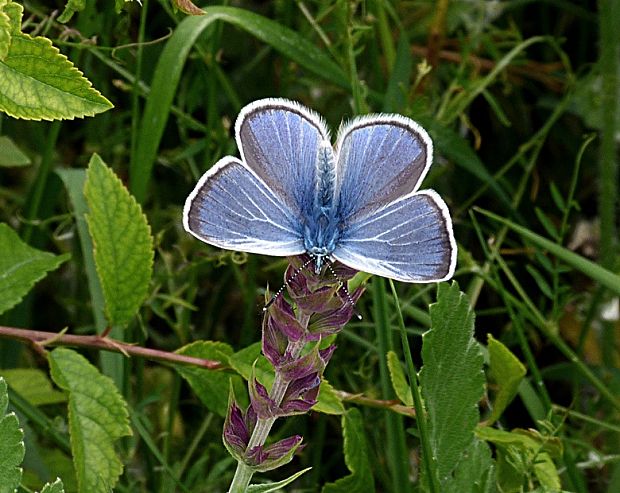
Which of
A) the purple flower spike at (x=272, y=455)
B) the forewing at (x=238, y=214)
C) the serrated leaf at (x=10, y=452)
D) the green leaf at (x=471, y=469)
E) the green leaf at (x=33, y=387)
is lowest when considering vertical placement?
the green leaf at (x=33, y=387)

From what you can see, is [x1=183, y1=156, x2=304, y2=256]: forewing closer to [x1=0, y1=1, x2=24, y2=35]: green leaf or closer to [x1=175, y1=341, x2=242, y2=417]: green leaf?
[x1=0, y1=1, x2=24, y2=35]: green leaf

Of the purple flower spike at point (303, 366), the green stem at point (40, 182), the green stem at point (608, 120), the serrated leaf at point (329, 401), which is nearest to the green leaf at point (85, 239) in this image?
the green stem at point (40, 182)

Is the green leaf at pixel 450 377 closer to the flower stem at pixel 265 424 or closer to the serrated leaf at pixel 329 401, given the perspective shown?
the serrated leaf at pixel 329 401

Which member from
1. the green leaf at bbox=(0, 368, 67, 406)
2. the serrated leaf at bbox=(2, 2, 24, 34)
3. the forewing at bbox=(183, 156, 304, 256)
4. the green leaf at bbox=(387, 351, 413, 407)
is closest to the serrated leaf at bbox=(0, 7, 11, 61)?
the serrated leaf at bbox=(2, 2, 24, 34)

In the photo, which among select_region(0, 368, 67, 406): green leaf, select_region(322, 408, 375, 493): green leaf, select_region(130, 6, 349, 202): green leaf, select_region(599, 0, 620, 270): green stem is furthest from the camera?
select_region(599, 0, 620, 270): green stem

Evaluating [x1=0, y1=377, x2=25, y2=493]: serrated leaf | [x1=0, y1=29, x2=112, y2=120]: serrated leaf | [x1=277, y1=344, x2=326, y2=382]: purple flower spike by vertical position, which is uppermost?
[x1=0, y1=29, x2=112, y2=120]: serrated leaf

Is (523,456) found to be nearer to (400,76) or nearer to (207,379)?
(207,379)

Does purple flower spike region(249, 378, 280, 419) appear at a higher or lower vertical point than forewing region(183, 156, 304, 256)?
lower
